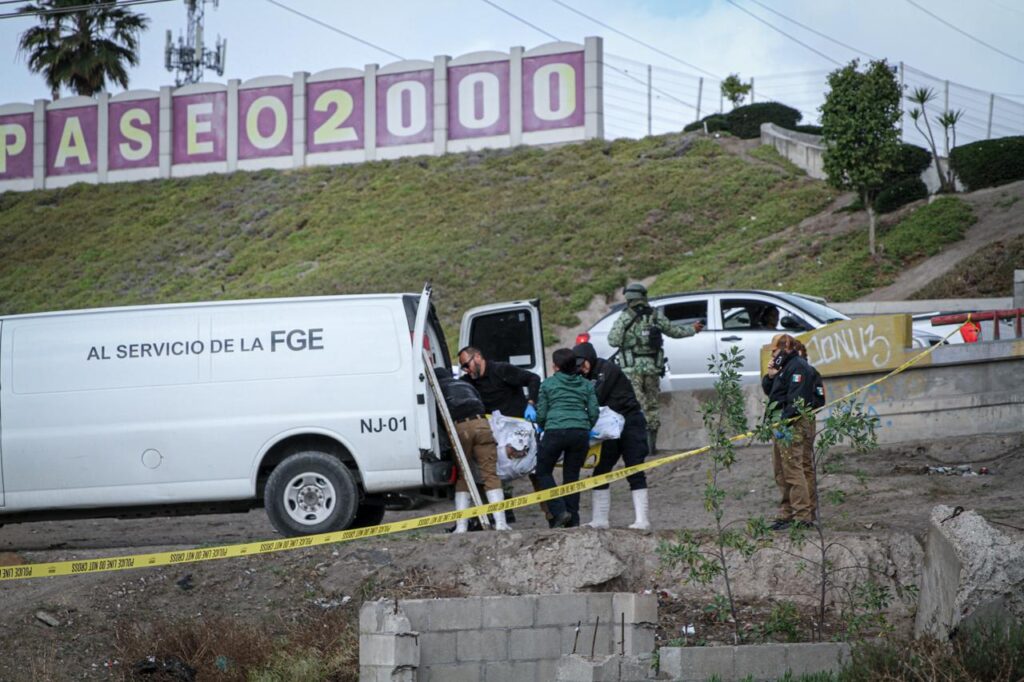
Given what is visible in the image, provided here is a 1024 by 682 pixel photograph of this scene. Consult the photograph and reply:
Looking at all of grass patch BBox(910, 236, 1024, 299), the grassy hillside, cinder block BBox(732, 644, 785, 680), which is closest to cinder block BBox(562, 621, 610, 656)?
cinder block BBox(732, 644, 785, 680)

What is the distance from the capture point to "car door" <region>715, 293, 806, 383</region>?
51.7 feet

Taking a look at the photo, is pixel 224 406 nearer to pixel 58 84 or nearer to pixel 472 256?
pixel 472 256

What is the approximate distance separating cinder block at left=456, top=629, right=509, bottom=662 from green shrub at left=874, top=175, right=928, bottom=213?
25414 mm

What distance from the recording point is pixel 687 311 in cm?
1638

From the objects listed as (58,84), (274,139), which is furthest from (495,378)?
(58,84)

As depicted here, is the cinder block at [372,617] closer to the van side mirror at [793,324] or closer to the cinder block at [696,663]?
the cinder block at [696,663]

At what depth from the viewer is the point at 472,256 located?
35.9m

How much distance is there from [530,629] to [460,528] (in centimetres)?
→ 230

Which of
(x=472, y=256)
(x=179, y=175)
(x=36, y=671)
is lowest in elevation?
(x=36, y=671)

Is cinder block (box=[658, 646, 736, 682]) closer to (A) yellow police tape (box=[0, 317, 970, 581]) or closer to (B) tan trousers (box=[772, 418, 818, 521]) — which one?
(A) yellow police tape (box=[0, 317, 970, 581])

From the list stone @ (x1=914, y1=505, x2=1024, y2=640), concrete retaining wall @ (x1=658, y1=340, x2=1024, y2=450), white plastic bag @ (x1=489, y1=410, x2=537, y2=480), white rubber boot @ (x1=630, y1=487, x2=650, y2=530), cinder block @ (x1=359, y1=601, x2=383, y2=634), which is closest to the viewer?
stone @ (x1=914, y1=505, x2=1024, y2=640)

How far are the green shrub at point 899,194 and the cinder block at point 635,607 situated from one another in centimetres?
2496

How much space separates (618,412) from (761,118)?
34674 mm

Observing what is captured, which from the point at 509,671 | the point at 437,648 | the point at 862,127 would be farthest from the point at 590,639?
the point at 862,127
